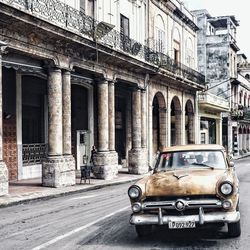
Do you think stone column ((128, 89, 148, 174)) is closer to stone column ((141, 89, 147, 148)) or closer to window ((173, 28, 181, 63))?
stone column ((141, 89, 147, 148))

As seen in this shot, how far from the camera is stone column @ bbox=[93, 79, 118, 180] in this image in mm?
21812

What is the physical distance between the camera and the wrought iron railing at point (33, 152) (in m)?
21.2

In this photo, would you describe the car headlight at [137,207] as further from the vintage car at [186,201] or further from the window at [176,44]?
the window at [176,44]

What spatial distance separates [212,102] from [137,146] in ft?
58.8

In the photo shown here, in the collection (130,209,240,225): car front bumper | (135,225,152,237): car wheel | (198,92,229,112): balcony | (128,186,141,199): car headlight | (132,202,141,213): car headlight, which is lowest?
(135,225,152,237): car wheel

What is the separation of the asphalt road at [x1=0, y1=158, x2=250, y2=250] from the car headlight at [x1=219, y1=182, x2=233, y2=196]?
79cm

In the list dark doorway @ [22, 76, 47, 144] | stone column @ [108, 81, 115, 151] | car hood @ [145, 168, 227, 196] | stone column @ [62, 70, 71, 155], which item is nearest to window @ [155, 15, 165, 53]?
stone column @ [108, 81, 115, 151]

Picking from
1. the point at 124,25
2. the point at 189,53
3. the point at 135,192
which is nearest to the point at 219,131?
the point at 189,53

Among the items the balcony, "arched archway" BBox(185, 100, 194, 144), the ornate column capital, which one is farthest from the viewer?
the balcony

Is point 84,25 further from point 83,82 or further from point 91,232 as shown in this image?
point 91,232

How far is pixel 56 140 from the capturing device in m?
18.1

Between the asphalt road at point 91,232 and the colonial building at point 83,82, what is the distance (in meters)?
3.88

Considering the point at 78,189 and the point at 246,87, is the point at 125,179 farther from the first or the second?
the point at 246,87

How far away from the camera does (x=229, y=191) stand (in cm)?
730
